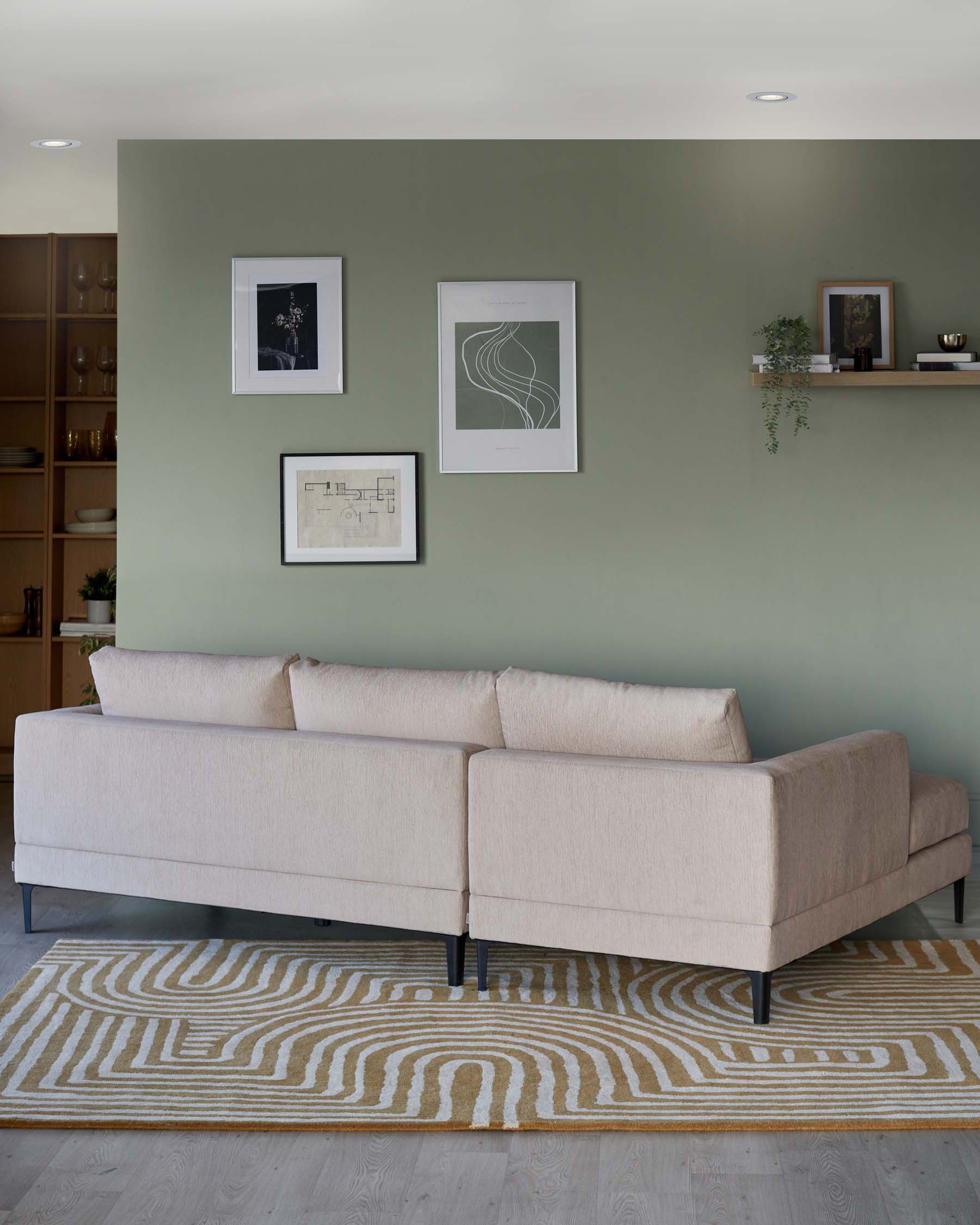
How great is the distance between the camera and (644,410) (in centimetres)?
533

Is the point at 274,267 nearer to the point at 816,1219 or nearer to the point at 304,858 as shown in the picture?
the point at 304,858

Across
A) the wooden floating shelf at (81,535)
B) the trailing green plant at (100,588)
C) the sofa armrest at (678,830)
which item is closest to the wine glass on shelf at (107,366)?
the wooden floating shelf at (81,535)

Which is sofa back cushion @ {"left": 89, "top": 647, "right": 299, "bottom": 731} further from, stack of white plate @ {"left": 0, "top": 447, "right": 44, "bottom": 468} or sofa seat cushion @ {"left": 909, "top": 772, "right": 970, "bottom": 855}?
stack of white plate @ {"left": 0, "top": 447, "right": 44, "bottom": 468}

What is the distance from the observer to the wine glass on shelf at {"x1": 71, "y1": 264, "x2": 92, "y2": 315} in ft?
22.0

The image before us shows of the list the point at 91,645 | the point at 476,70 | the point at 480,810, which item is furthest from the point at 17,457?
the point at 480,810

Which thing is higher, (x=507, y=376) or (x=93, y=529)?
(x=507, y=376)

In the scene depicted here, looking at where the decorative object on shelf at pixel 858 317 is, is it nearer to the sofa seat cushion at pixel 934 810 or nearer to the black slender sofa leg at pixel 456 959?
the sofa seat cushion at pixel 934 810

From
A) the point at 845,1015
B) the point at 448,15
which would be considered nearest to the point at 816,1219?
the point at 845,1015

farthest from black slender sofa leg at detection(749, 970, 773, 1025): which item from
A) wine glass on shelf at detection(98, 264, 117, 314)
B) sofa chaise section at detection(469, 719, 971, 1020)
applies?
wine glass on shelf at detection(98, 264, 117, 314)

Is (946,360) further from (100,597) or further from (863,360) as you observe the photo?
(100,597)

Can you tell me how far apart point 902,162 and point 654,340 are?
1209mm

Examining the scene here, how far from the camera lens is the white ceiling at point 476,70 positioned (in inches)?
153

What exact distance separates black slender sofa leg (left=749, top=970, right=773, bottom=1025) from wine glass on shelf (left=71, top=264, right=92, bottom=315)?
Result: 5.08 meters

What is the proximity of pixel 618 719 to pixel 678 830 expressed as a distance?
335 millimetres
